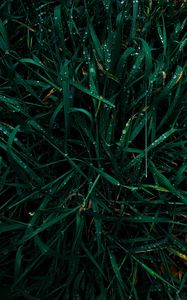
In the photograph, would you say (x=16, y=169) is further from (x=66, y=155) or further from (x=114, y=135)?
(x=114, y=135)

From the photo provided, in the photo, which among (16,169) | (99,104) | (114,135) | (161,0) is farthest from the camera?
(161,0)

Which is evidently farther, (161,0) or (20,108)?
(161,0)

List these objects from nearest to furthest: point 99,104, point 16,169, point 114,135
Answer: point 16,169 < point 99,104 < point 114,135

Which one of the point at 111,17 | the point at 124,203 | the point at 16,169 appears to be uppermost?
the point at 111,17

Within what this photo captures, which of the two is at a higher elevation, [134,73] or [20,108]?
[134,73]

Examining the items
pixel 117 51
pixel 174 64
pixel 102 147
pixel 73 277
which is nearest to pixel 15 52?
pixel 117 51

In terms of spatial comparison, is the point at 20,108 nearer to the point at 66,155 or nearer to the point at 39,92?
the point at 39,92
